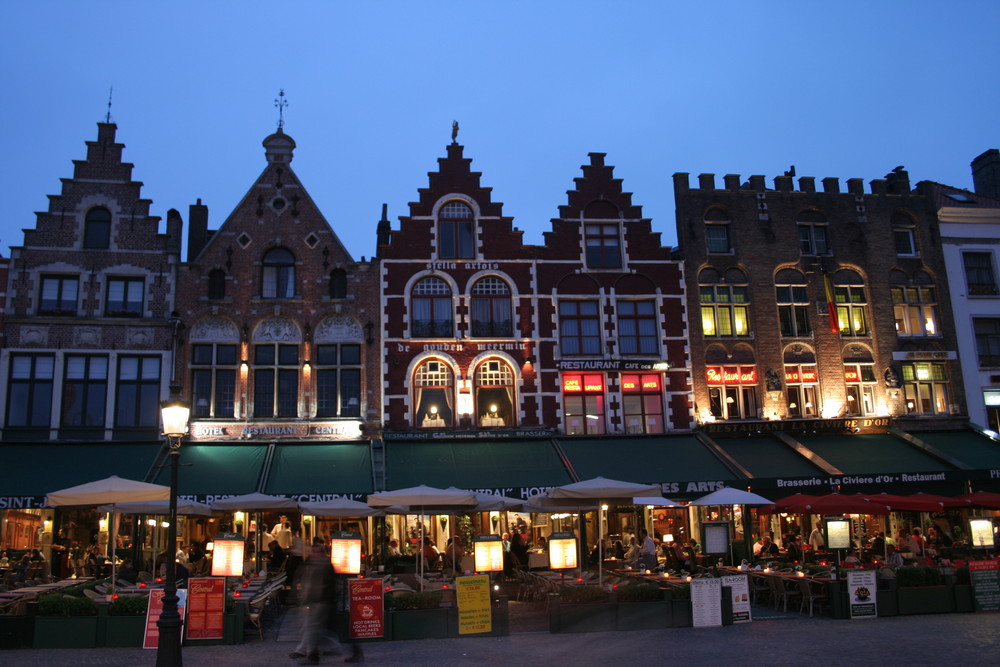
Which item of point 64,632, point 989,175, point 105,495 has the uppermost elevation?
point 989,175

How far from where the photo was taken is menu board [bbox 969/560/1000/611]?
60.9 ft

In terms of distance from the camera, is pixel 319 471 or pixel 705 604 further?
pixel 319 471

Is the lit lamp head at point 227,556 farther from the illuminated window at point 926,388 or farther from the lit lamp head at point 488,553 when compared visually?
the illuminated window at point 926,388

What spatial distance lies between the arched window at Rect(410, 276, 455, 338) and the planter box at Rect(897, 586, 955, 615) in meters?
15.6

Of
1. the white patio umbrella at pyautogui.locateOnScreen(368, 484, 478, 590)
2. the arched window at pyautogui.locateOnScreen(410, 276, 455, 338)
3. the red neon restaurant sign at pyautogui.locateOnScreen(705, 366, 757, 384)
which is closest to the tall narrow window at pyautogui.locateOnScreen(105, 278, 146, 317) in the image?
the arched window at pyautogui.locateOnScreen(410, 276, 455, 338)

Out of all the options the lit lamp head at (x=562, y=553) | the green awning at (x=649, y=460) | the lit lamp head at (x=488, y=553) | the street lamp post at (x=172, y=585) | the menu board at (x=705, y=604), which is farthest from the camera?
the green awning at (x=649, y=460)

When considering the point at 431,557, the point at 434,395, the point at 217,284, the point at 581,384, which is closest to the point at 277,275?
the point at 217,284

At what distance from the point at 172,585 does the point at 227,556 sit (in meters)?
7.61

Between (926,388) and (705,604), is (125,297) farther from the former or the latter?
(926,388)

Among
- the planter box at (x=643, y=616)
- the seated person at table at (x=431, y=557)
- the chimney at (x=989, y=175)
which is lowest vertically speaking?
the planter box at (x=643, y=616)

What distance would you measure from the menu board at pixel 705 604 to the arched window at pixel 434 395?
12.8m

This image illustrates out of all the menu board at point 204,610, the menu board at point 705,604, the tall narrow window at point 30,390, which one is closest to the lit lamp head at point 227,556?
the menu board at point 204,610

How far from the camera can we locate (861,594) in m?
18.1

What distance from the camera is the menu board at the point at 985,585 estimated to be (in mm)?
18562
